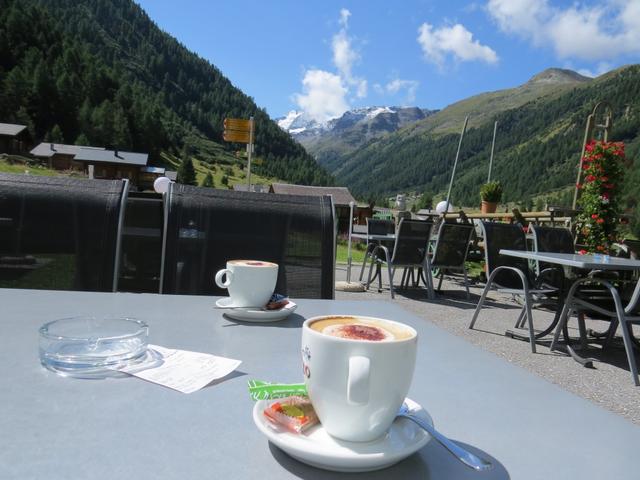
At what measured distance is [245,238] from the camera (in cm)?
162

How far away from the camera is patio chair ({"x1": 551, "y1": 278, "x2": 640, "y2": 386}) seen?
9.96 ft

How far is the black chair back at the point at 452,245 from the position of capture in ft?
19.2

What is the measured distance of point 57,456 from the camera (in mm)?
401

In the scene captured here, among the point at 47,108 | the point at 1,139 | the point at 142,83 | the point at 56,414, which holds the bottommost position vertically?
the point at 56,414

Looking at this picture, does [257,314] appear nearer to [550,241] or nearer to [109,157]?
[550,241]

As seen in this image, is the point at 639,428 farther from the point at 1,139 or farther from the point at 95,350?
the point at 1,139

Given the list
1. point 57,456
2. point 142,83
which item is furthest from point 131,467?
point 142,83

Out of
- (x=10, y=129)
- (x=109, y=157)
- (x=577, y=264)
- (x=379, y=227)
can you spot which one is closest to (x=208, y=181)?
(x=109, y=157)

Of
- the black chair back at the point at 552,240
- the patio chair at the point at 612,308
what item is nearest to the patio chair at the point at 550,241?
the black chair back at the point at 552,240

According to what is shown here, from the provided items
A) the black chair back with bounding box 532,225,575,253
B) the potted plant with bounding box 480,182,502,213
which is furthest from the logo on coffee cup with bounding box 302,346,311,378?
the potted plant with bounding box 480,182,502,213

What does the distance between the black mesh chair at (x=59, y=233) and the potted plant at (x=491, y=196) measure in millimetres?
8804

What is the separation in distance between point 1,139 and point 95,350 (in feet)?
220

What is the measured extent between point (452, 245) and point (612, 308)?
264 cm

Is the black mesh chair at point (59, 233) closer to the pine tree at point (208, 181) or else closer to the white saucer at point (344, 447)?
the white saucer at point (344, 447)
